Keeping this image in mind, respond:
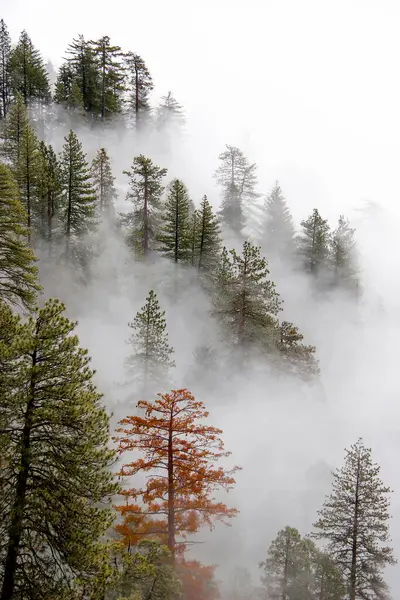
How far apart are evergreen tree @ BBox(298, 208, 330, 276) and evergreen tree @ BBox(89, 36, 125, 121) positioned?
3091 centimetres

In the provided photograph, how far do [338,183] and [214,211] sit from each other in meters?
36.2

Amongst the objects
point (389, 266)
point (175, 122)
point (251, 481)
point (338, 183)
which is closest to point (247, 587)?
point (251, 481)

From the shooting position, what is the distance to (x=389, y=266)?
63.7 metres

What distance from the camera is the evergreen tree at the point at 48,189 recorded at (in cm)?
3269

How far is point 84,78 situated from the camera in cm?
5403

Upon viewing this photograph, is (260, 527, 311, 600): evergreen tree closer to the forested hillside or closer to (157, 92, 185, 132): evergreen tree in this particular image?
the forested hillside

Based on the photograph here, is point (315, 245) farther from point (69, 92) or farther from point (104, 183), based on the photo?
point (69, 92)

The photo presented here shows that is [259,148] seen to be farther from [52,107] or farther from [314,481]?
[314,481]

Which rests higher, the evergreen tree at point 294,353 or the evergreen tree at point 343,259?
the evergreen tree at point 343,259

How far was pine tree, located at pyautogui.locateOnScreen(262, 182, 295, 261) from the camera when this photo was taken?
5353 cm

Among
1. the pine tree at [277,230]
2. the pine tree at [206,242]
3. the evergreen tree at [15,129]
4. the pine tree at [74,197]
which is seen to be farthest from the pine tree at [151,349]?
the pine tree at [277,230]

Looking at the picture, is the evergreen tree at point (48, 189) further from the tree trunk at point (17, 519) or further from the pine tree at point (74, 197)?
the tree trunk at point (17, 519)

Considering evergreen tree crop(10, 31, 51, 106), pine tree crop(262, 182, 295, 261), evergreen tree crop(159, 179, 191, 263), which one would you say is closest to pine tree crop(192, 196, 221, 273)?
evergreen tree crop(159, 179, 191, 263)

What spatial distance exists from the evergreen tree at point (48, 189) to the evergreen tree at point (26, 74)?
73.2 feet
